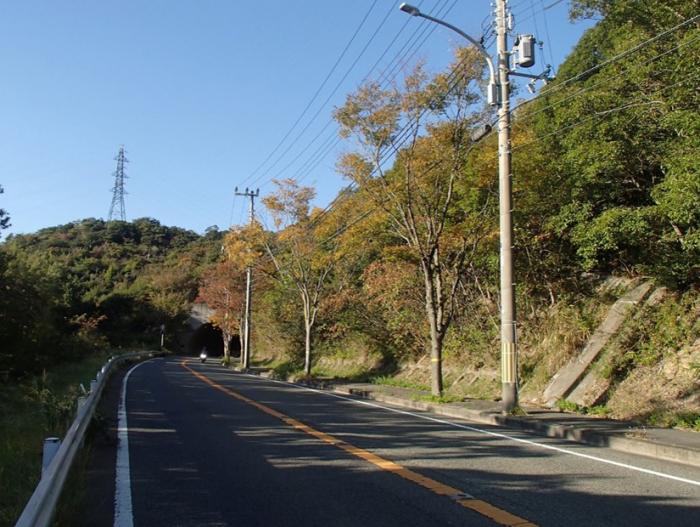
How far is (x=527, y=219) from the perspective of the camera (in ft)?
60.8

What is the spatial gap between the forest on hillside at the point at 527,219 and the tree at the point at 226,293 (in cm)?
2516

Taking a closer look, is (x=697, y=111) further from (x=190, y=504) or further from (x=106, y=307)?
(x=106, y=307)

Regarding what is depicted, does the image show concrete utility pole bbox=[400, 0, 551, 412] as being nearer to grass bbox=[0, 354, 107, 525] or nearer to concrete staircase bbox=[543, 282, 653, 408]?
concrete staircase bbox=[543, 282, 653, 408]

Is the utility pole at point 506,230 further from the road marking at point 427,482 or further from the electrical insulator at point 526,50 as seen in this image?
the road marking at point 427,482

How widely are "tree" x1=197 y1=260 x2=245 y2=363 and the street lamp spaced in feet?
139

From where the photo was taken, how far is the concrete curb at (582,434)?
8672mm

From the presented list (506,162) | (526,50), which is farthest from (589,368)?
(526,50)

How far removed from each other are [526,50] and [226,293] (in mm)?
46158

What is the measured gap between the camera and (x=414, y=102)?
1772 cm

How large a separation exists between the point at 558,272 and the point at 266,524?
15222mm

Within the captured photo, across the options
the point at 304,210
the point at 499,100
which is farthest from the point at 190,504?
the point at 304,210

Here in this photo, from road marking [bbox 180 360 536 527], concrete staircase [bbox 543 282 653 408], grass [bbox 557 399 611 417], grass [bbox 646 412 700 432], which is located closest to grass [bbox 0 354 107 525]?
road marking [bbox 180 360 536 527]

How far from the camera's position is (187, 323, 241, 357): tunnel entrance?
84175mm

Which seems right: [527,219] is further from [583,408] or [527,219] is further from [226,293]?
[226,293]
